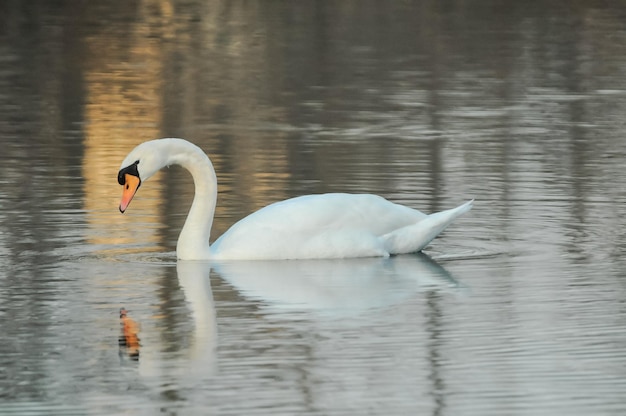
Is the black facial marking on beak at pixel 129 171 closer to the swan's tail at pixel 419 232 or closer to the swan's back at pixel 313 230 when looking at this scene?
the swan's back at pixel 313 230

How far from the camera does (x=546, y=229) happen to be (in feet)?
43.8

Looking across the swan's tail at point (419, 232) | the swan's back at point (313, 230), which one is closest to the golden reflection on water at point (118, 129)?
the swan's back at point (313, 230)

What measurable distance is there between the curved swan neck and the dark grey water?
15 centimetres

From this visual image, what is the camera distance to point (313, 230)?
1231 centimetres

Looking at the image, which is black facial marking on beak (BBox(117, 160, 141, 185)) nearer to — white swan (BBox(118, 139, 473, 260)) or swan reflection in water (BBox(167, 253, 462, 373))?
white swan (BBox(118, 139, 473, 260))

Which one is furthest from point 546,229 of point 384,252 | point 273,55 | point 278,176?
point 273,55

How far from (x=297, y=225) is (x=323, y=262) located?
319mm

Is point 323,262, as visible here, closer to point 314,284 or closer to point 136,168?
point 314,284

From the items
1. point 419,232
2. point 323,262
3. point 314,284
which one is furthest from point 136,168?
point 419,232

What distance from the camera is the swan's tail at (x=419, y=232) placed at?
12570 mm

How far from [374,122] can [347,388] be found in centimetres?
1290

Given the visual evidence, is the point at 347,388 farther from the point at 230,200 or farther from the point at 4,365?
the point at 230,200

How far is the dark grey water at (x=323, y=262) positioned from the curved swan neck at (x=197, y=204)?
0.15 m

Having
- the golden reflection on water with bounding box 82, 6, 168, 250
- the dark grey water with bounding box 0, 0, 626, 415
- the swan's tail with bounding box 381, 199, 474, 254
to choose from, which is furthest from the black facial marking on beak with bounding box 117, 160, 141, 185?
the swan's tail with bounding box 381, 199, 474, 254
